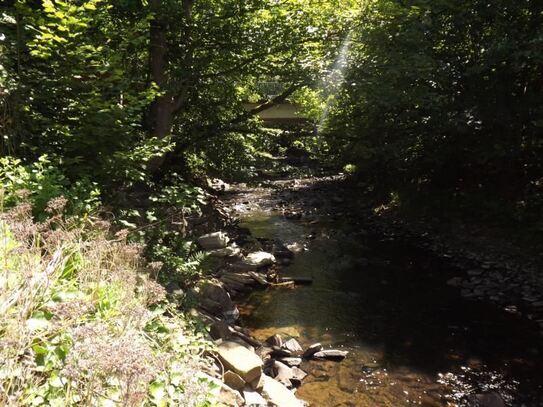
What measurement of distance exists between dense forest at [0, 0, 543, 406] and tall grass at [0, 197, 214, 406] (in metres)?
0.02

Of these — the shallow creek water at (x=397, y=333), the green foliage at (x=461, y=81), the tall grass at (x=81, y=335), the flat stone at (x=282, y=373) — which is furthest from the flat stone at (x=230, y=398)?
the green foliage at (x=461, y=81)

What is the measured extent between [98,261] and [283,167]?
506 inches

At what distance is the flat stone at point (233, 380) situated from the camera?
536 cm

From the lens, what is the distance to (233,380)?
5.39m

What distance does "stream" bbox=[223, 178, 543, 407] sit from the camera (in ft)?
21.9

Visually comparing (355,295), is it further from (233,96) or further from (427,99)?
(233,96)

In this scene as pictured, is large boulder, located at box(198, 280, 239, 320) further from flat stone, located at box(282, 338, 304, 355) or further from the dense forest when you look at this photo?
flat stone, located at box(282, 338, 304, 355)

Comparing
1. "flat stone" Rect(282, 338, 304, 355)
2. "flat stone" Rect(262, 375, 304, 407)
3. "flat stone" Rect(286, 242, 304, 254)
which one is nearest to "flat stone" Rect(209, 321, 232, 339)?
"flat stone" Rect(262, 375, 304, 407)

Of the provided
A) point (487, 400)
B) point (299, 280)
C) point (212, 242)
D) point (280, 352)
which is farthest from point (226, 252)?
point (487, 400)

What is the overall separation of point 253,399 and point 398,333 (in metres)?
4.47

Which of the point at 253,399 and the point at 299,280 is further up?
the point at 253,399

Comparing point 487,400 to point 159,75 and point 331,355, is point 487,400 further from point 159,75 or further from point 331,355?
point 159,75

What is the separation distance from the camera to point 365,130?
17125 mm

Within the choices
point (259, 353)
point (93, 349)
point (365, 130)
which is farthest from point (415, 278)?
point (93, 349)
